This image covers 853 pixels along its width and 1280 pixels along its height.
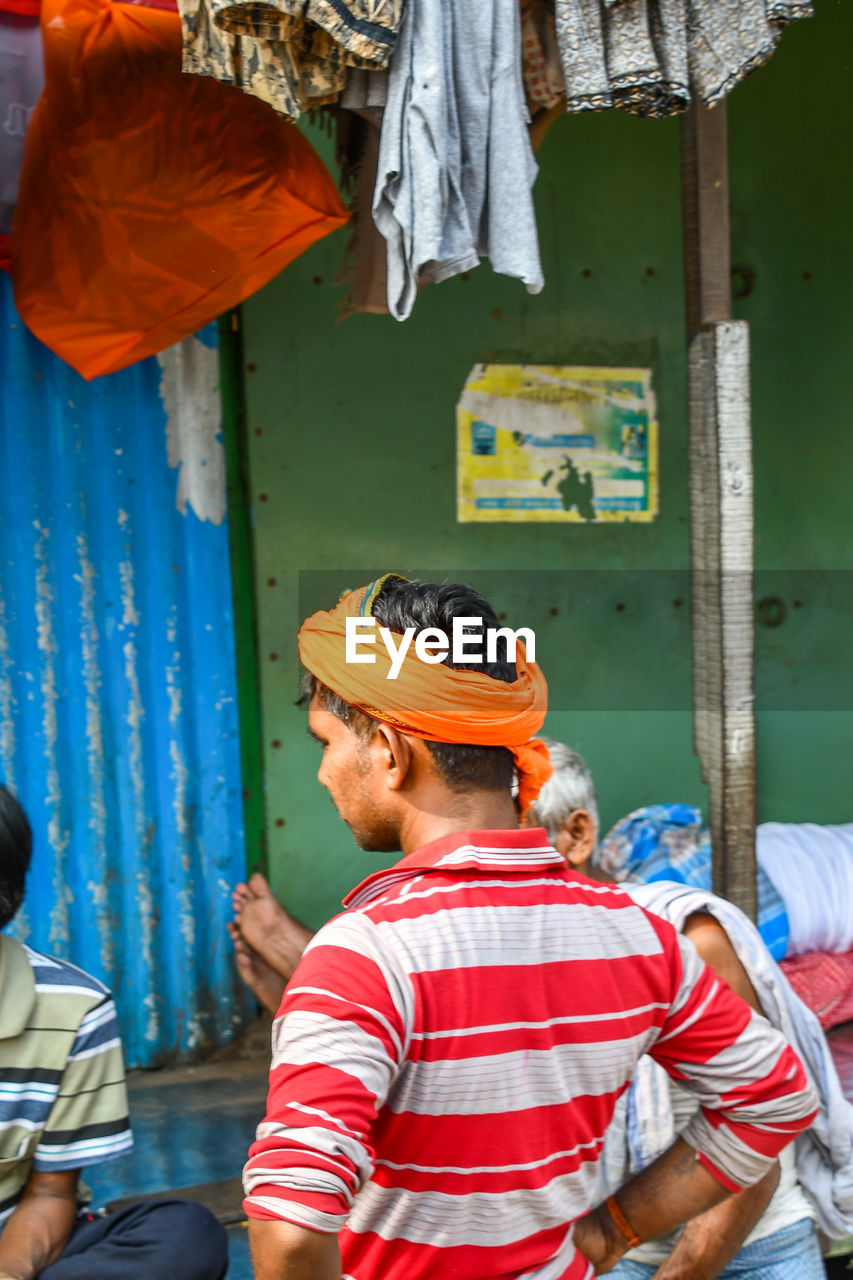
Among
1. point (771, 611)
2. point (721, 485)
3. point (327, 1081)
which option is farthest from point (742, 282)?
point (327, 1081)

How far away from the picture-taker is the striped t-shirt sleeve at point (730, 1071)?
47.1 inches

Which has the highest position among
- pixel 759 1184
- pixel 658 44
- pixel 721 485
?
pixel 658 44

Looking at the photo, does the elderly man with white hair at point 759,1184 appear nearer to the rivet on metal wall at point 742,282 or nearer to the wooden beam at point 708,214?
the wooden beam at point 708,214

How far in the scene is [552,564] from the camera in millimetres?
3523

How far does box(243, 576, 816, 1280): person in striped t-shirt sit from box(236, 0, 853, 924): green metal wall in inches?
83.5

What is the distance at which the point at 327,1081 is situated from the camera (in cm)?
88

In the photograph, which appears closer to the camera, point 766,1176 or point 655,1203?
point 655,1203

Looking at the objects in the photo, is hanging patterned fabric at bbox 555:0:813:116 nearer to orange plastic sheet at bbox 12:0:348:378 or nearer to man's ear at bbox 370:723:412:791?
orange plastic sheet at bbox 12:0:348:378

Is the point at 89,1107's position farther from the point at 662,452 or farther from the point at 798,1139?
the point at 662,452

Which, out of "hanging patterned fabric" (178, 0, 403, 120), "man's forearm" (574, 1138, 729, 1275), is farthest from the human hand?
"hanging patterned fabric" (178, 0, 403, 120)

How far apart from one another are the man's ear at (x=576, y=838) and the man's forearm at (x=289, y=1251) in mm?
1447

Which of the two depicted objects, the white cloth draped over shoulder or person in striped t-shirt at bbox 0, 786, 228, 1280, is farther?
the white cloth draped over shoulder

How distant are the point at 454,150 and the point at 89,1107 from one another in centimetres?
181

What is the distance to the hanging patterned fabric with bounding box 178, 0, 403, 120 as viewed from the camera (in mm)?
1719
